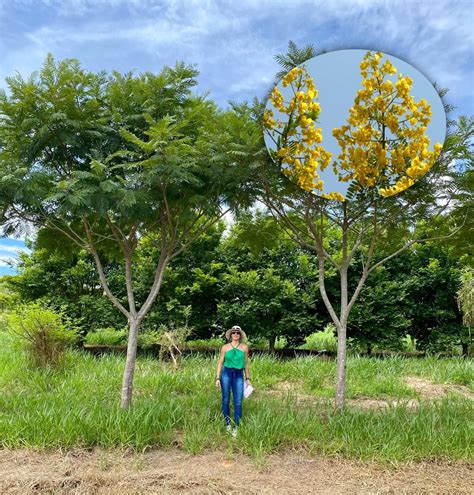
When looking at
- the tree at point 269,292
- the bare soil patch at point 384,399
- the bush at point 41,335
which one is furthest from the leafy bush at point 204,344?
the bare soil patch at point 384,399

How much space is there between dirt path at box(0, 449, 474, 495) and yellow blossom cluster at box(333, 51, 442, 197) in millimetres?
2863

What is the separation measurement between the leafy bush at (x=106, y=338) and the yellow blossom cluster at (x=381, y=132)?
9.04m

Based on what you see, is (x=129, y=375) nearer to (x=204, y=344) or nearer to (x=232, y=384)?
(x=232, y=384)

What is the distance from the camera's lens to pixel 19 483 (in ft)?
13.2

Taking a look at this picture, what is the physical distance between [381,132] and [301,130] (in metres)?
0.82

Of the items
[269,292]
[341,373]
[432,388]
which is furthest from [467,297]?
[341,373]

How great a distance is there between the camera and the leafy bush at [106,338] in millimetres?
12648

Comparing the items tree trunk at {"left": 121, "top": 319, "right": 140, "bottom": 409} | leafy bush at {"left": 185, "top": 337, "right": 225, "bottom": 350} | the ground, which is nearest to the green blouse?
the ground

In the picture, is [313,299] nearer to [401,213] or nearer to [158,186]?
[401,213]

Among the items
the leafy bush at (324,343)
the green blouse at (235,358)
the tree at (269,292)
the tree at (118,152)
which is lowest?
the leafy bush at (324,343)

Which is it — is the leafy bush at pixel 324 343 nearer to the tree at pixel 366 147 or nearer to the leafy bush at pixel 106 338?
the leafy bush at pixel 106 338

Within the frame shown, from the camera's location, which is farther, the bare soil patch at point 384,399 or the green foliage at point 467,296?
the green foliage at point 467,296

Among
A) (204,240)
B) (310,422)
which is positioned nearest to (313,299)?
(204,240)

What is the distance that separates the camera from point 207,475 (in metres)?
4.16
